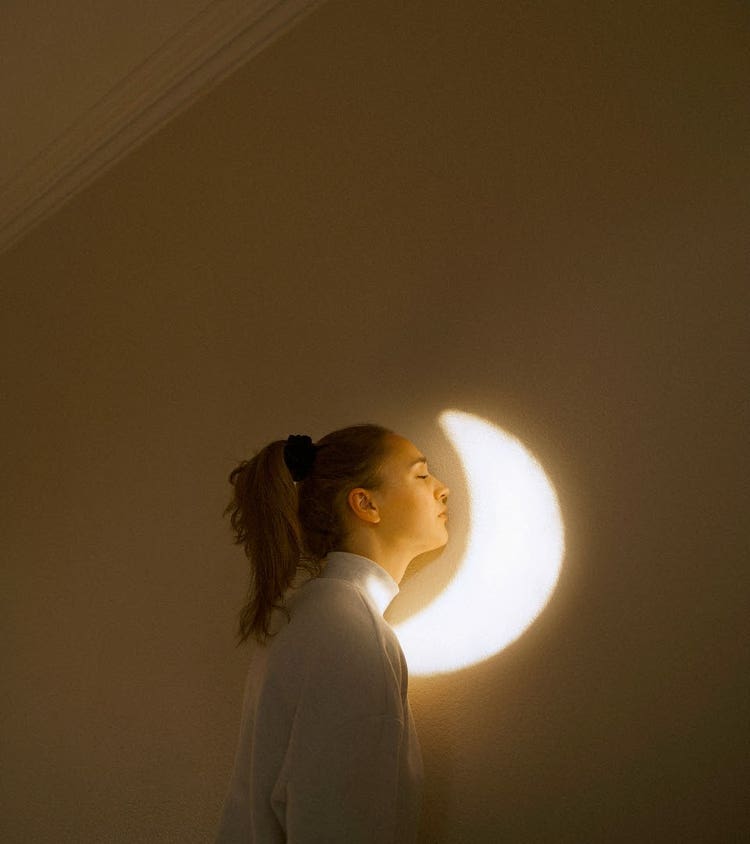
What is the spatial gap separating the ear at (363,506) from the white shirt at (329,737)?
0.12 meters

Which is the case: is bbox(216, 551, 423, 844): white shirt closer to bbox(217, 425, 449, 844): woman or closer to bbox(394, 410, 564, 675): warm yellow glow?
bbox(217, 425, 449, 844): woman

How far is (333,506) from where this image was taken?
1369 millimetres

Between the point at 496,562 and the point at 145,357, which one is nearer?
the point at 496,562

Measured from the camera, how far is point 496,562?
1338 mm

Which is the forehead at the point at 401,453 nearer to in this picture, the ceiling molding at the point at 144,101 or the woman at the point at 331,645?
the woman at the point at 331,645

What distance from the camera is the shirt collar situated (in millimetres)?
1296

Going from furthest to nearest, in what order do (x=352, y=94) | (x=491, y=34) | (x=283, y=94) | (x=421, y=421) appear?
(x=283, y=94)
(x=352, y=94)
(x=491, y=34)
(x=421, y=421)

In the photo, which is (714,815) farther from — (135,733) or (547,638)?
(135,733)

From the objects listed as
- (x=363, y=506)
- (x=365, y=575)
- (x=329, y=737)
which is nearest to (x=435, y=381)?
(x=363, y=506)

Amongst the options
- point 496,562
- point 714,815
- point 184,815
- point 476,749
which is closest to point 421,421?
point 496,562

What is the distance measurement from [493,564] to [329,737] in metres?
0.43

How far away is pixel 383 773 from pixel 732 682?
52 centimetres

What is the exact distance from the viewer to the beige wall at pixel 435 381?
1.18 m

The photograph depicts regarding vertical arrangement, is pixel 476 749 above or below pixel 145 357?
below
